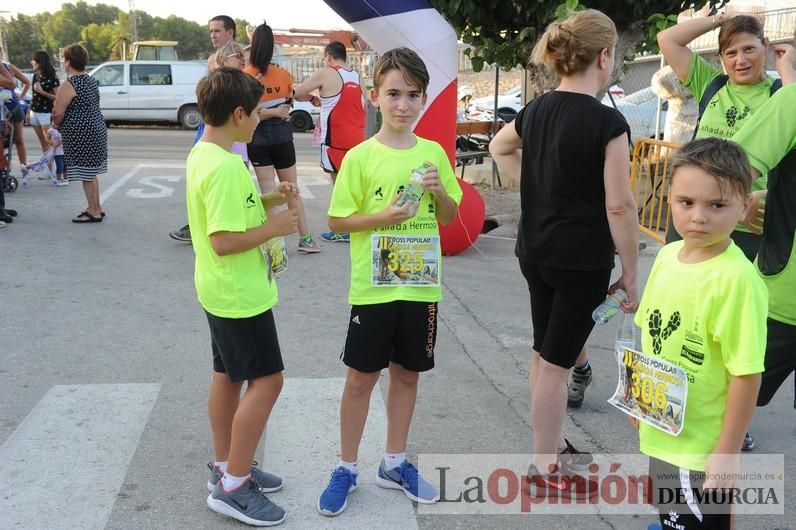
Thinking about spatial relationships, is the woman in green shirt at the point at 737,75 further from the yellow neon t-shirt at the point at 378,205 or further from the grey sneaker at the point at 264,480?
the grey sneaker at the point at 264,480

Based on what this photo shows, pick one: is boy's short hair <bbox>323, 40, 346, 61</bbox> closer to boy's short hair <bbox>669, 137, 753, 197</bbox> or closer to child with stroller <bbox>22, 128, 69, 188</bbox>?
child with stroller <bbox>22, 128, 69, 188</bbox>

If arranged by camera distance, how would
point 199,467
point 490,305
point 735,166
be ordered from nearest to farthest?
point 735,166 → point 199,467 → point 490,305

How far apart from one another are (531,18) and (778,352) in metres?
5.29

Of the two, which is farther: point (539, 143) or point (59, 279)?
point (59, 279)

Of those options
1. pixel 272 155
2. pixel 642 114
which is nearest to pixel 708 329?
pixel 272 155

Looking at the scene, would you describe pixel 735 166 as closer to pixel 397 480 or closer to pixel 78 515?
pixel 397 480

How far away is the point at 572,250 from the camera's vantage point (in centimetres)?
298

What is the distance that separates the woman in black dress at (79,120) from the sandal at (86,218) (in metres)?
0.41

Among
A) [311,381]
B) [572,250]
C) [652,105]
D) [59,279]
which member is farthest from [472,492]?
[652,105]

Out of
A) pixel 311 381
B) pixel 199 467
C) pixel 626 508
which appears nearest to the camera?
pixel 626 508

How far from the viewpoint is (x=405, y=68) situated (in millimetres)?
2965

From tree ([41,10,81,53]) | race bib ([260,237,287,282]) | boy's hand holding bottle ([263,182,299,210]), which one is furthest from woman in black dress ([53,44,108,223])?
tree ([41,10,81,53])

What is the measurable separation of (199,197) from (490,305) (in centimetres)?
341

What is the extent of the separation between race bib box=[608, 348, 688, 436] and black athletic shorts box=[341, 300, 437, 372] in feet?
2.65
